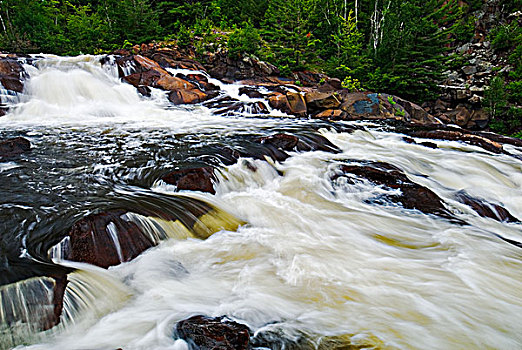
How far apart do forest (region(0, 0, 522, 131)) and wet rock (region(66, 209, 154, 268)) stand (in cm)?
1529

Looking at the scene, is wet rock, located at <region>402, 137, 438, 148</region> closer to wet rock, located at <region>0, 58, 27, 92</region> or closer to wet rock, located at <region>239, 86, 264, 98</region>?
wet rock, located at <region>239, 86, 264, 98</region>

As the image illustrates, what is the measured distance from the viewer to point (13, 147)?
5758 mm

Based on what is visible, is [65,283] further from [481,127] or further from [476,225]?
[481,127]

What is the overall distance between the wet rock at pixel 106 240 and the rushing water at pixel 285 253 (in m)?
0.11

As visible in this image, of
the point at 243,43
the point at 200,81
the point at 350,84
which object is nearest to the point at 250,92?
the point at 200,81

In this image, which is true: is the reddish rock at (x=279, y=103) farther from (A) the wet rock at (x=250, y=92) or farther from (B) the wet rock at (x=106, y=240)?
(B) the wet rock at (x=106, y=240)

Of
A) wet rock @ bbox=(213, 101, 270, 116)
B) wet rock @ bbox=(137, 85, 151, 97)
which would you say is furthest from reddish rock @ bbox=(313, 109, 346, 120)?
wet rock @ bbox=(137, 85, 151, 97)

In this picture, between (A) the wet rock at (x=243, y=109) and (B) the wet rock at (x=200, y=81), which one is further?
(B) the wet rock at (x=200, y=81)

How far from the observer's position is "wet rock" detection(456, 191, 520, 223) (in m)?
4.27

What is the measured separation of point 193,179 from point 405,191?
131 inches

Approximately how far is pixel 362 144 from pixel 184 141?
4657mm

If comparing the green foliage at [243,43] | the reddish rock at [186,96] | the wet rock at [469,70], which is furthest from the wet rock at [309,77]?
the wet rock at [469,70]

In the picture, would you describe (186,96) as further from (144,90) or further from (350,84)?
(350,84)

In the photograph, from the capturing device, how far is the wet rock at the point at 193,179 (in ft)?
14.4
